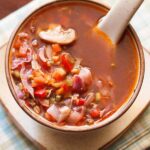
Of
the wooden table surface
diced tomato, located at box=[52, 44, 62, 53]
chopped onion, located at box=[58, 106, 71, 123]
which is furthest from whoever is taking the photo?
the wooden table surface

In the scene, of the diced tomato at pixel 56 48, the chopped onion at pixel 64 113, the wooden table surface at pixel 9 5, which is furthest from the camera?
the wooden table surface at pixel 9 5

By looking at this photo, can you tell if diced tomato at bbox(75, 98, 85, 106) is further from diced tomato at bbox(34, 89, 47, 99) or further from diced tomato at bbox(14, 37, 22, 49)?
diced tomato at bbox(14, 37, 22, 49)

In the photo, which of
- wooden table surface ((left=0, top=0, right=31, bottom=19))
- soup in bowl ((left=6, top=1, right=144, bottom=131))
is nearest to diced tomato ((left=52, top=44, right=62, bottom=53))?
soup in bowl ((left=6, top=1, right=144, bottom=131))

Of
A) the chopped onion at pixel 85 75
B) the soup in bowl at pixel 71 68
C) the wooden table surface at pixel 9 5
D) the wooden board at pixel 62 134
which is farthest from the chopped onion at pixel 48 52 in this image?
the wooden table surface at pixel 9 5

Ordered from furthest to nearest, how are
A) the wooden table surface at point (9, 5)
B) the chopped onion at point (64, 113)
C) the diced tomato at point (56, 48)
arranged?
1. the wooden table surface at point (9, 5)
2. the diced tomato at point (56, 48)
3. the chopped onion at point (64, 113)

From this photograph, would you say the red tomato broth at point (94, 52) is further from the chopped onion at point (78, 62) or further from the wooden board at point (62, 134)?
the wooden board at point (62, 134)

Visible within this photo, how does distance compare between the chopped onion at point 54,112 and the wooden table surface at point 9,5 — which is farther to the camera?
the wooden table surface at point 9,5

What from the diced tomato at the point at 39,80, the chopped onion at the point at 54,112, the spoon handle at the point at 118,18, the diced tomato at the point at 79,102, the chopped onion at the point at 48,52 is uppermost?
the spoon handle at the point at 118,18

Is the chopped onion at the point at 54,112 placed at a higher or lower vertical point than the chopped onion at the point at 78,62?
lower

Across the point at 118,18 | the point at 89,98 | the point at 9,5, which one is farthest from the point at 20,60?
the point at 9,5
